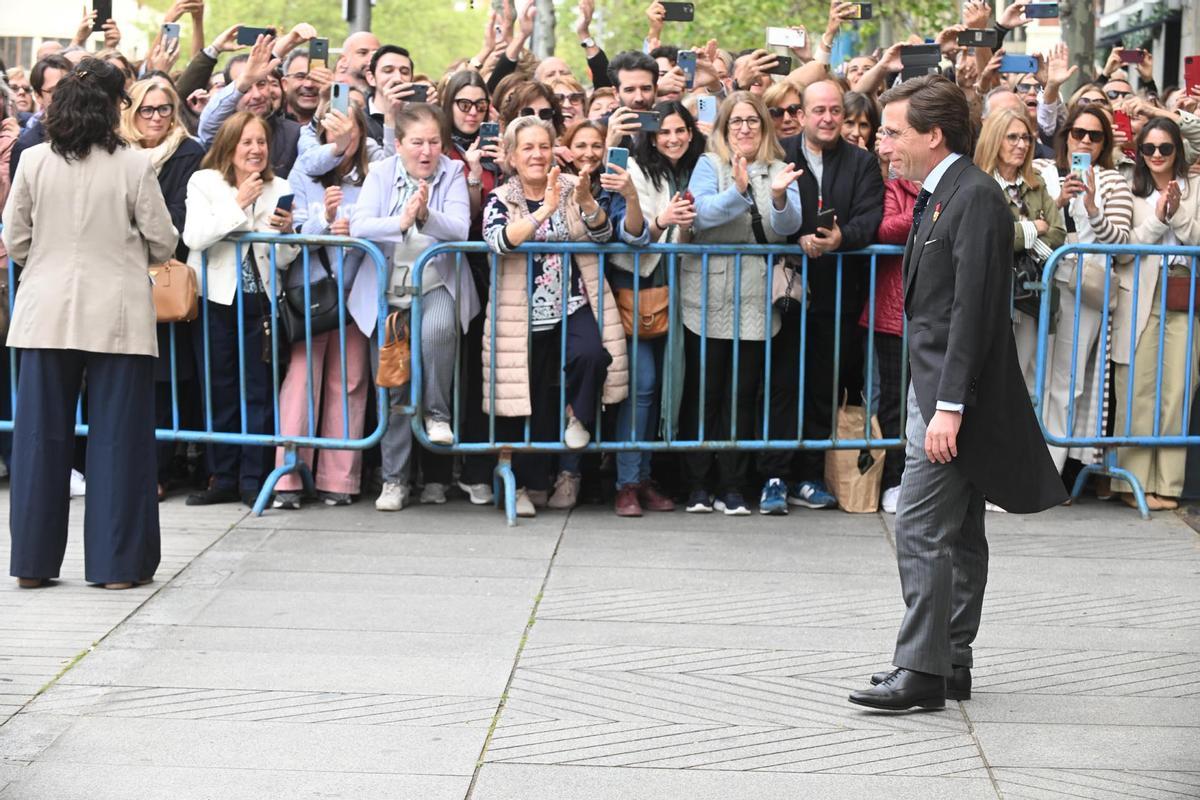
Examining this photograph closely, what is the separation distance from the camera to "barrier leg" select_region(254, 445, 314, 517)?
8789 millimetres

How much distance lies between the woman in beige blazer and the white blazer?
1438mm

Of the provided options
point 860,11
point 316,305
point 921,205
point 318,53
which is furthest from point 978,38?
point 921,205

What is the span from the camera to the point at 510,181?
8.83 meters

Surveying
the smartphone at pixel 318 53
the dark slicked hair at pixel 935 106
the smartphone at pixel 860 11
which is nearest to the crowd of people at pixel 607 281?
the smartphone at pixel 318 53

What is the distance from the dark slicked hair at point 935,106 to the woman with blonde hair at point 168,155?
177 inches

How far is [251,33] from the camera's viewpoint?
9.78 meters

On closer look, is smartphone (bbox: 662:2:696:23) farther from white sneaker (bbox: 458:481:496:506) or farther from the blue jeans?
white sneaker (bbox: 458:481:496:506)

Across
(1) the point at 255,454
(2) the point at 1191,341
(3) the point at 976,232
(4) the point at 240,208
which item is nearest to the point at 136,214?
(4) the point at 240,208

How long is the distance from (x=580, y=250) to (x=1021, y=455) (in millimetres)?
3481

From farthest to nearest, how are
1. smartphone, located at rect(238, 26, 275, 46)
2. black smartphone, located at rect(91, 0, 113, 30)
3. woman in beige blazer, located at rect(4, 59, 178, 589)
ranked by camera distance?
black smartphone, located at rect(91, 0, 113, 30) < smartphone, located at rect(238, 26, 275, 46) < woman in beige blazer, located at rect(4, 59, 178, 589)

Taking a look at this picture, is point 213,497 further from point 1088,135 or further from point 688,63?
point 1088,135

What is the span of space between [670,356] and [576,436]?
0.63 meters

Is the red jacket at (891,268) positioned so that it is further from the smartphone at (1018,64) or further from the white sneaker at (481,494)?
the white sneaker at (481,494)

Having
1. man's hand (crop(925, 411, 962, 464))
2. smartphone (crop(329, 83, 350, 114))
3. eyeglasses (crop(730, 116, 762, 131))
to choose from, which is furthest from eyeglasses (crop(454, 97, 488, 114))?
man's hand (crop(925, 411, 962, 464))
